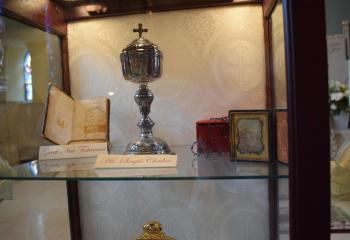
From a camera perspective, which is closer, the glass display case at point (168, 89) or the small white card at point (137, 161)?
the small white card at point (137, 161)

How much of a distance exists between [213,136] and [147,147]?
0.45 ft

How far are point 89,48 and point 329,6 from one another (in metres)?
0.54

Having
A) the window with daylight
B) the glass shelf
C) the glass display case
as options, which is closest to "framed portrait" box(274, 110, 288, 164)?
the glass shelf

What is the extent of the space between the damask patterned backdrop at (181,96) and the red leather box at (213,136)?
0.09m

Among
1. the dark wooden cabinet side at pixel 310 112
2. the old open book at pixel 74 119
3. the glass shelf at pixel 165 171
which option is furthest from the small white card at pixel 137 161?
the dark wooden cabinet side at pixel 310 112

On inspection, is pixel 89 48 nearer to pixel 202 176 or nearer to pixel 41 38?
pixel 41 38

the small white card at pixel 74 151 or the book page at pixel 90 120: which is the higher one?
the book page at pixel 90 120

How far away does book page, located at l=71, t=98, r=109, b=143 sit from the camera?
652mm

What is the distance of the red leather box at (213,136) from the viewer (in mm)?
584

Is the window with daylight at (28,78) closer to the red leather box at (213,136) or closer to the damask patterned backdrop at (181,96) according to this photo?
the damask patterned backdrop at (181,96)

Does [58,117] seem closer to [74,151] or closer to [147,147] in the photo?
[74,151]

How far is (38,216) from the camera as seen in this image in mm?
782

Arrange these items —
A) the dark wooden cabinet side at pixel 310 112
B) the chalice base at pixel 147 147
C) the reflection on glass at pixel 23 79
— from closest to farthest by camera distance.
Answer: the dark wooden cabinet side at pixel 310 112
the chalice base at pixel 147 147
the reflection on glass at pixel 23 79

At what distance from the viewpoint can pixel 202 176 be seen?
506 millimetres
